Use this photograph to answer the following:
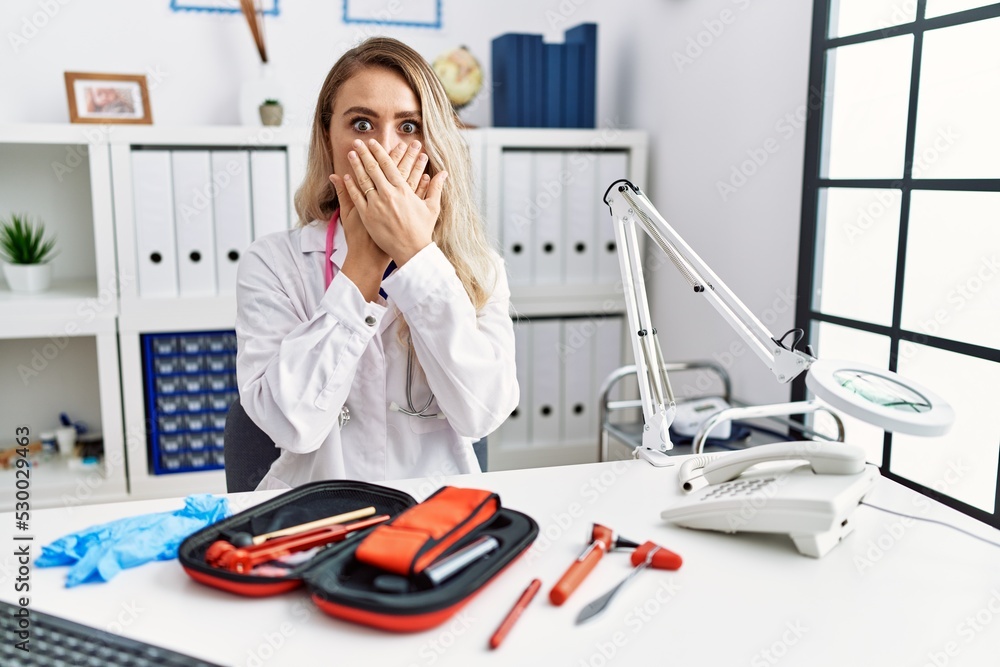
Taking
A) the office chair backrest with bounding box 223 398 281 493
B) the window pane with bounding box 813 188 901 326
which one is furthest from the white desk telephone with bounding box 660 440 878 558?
the window pane with bounding box 813 188 901 326

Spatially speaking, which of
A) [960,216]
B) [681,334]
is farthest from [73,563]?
[681,334]

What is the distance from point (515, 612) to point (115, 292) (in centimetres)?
202

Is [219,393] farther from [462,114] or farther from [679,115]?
[679,115]

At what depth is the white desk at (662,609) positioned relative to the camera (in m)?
0.74

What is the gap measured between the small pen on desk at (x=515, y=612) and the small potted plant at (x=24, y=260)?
2.16m

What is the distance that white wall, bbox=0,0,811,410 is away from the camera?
216 centimetres

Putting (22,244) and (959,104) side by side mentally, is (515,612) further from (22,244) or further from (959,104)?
(22,244)

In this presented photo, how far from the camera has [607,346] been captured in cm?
285

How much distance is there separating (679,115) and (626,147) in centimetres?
22

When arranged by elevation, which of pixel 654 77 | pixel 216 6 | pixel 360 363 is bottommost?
pixel 360 363

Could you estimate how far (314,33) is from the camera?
2725mm

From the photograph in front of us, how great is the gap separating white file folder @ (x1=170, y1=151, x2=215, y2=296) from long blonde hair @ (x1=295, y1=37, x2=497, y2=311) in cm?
97

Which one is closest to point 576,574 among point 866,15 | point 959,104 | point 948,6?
point 959,104

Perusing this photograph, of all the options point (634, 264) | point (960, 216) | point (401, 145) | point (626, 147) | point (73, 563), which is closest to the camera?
point (73, 563)
